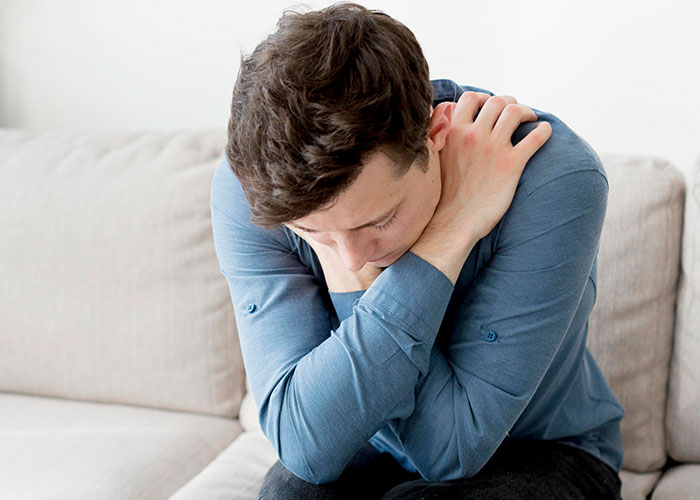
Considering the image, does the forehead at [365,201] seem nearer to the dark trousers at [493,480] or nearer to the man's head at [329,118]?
the man's head at [329,118]

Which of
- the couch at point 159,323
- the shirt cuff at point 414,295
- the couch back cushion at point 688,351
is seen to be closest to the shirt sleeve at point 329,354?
the shirt cuff at point 414,295

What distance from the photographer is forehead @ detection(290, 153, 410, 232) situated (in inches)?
34.0

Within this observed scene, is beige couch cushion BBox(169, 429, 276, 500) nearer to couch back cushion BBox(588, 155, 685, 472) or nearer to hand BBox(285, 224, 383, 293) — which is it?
hand BBox(285, 224, 383, 293)

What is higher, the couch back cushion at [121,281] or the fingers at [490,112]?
the fingers at [490,112]

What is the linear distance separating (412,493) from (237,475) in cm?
45

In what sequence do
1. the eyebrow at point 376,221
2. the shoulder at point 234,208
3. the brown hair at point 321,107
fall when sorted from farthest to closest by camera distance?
the shoulder at point 234,208 → the eyebrow at point 376,221 → the brown hair at point 321,107

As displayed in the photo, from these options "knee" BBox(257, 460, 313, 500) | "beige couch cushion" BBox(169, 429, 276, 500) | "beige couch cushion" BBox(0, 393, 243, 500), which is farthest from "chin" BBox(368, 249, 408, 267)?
"beige couch cushion" BBox(0, 393, 243, 500)

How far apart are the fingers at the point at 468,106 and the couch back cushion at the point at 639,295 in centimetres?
45

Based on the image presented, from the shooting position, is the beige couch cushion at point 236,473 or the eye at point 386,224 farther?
the beige couch cushion at point 236,473

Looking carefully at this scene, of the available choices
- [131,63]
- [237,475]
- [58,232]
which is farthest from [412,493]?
[131,63]

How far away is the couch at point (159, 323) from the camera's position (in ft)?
4.52

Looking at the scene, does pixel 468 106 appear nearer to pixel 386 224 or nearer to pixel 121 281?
pixel 386 224

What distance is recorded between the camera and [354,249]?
93cm

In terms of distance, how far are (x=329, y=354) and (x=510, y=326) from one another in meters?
0.25
